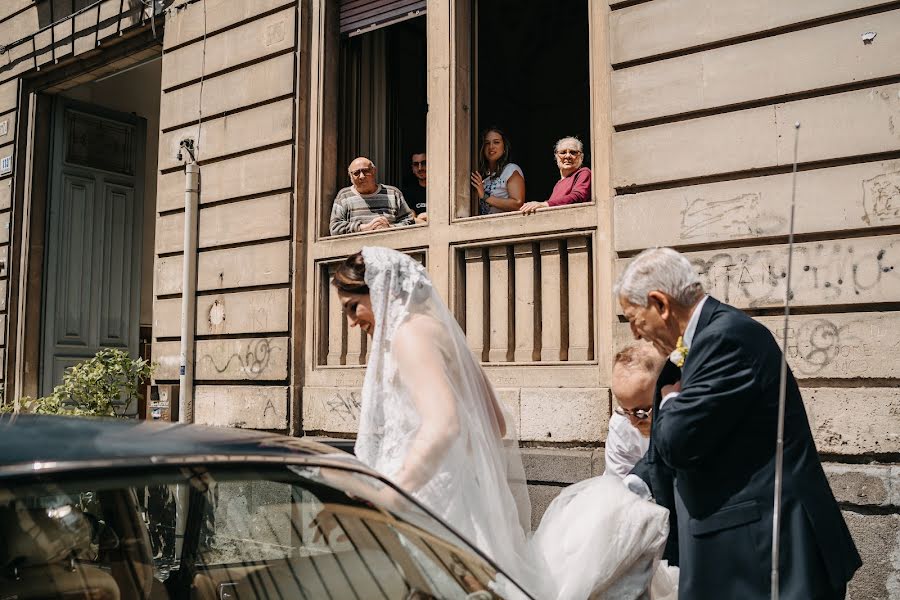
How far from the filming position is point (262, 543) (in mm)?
2164

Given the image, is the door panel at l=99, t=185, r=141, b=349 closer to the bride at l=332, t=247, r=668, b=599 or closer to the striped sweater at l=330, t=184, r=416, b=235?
the striped sweater at l=330, t=184, r=416, b=235

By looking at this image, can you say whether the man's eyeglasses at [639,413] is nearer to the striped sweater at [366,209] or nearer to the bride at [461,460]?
the bride at [461,460]

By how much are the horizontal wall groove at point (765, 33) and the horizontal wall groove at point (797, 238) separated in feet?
3.80

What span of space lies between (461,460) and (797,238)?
10.5 feet

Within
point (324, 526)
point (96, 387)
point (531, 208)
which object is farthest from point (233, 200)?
point (324, 526)

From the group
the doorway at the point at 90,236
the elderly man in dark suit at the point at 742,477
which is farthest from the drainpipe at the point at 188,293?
the elderly man in dark suit at the point at 742,477

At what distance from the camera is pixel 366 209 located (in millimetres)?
7965

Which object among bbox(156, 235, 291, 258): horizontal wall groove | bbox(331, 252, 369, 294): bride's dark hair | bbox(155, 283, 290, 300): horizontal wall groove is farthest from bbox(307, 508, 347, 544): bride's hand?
bbox(156, 235, 291, 258): horizontal wall groove

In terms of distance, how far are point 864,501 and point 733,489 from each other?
2.77 m

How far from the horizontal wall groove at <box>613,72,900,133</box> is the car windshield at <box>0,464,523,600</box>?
14.4ft

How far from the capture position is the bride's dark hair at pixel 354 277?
353cm

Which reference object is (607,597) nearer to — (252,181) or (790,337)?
(790,337)

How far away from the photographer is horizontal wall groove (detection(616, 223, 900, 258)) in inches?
206

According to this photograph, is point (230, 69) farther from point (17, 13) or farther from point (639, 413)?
point (639, 413)
